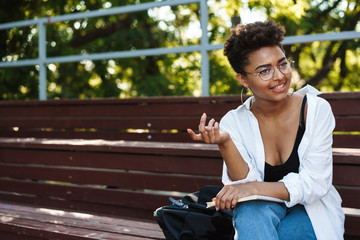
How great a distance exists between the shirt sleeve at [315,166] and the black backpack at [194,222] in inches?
15.0

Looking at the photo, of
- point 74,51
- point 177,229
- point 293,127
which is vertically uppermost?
point 74,51

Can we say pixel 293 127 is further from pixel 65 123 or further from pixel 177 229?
pixel 65 123

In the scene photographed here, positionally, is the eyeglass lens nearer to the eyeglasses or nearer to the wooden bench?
the eyeglasses

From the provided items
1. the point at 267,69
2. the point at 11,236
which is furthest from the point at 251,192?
the point at 11,236

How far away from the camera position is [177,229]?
2.34 m

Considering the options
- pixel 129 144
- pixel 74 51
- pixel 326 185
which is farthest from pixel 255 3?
pixel 74 51

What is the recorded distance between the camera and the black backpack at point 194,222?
2.29 metres

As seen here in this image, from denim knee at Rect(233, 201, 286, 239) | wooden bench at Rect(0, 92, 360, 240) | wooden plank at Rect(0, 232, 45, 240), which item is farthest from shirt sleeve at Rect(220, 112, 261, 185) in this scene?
wooden plank at Rect(0, 232, 45, 240)

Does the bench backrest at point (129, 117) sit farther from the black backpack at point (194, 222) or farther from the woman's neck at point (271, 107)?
the black backpack at point (194, 222)

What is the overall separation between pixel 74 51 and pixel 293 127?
5927 millimetres

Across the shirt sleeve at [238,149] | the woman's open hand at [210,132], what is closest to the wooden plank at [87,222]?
the shirt sleeve at [238,149]

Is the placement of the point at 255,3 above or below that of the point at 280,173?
above

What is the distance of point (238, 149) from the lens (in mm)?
2357

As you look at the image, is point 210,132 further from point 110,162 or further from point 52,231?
point 110,162
